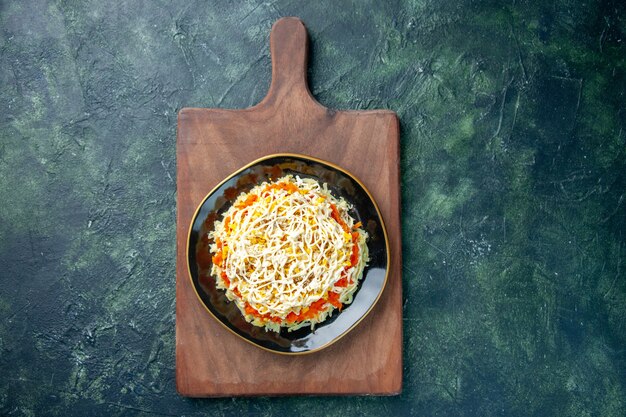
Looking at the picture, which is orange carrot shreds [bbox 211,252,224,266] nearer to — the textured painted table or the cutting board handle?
the textured painted table

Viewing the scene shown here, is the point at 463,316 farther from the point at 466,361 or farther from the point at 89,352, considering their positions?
the point at 89,352

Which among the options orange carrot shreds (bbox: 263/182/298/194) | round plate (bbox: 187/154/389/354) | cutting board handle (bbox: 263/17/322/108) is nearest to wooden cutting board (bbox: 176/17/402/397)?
cutting board handle (bbox: 263/17/322/108)

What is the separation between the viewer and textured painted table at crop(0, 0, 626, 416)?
11.1 ft

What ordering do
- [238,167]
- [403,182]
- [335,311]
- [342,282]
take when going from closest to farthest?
[342,282], [335,311], [238,167], [403,182]

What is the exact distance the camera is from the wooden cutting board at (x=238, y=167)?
326cm

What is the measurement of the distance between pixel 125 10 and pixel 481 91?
1837mm

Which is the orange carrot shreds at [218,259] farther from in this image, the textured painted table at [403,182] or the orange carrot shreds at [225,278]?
the textured painted table at [403,182]

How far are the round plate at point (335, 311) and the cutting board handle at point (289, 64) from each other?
334 millimetres

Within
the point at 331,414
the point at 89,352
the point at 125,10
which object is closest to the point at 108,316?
the point at 89,352

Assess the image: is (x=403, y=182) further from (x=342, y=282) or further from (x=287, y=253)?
(x=287, y=253)

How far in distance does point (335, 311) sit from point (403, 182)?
0.74 metres

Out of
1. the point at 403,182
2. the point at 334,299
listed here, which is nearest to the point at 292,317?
the point at 334,299

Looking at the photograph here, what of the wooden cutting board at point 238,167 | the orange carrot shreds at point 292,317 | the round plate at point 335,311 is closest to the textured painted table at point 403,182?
the wooden cutting board at point 238,167

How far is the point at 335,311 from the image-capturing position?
3.17 m
